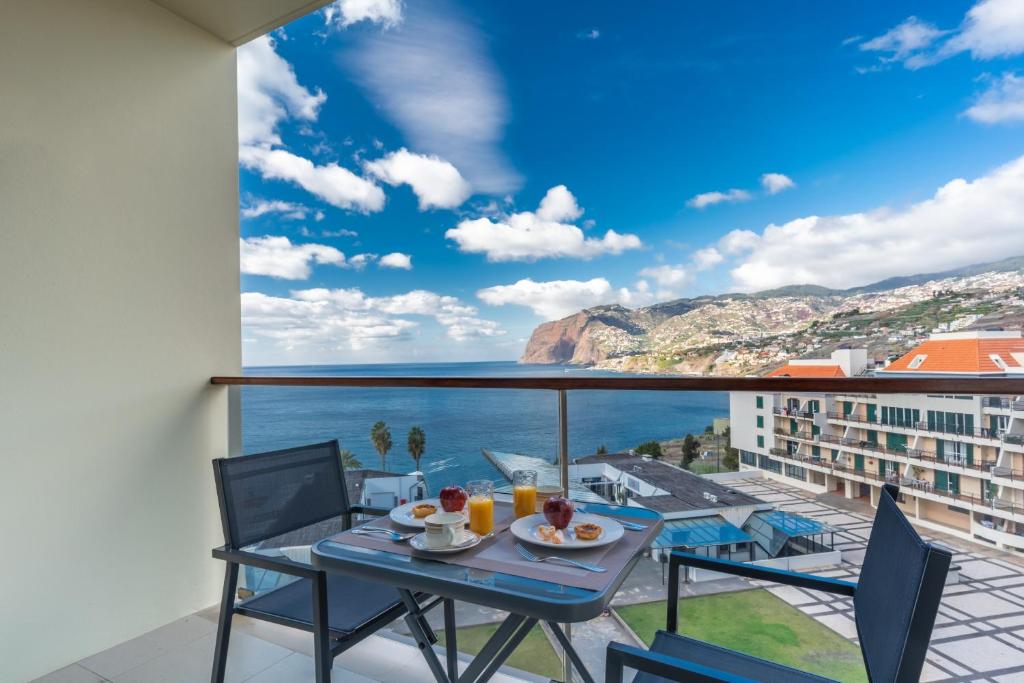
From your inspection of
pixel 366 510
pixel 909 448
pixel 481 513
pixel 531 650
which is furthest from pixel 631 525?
pixel 366 510

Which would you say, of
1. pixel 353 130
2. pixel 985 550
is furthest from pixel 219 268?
pixel 353 130

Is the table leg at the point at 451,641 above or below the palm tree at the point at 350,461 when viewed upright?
below

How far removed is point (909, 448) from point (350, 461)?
2047mm

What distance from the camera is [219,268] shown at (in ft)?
9.89

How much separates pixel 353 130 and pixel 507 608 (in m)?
18.7

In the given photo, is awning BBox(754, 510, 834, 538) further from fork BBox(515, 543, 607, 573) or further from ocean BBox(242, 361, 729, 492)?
fork BBox(515, 543, 607, 573)

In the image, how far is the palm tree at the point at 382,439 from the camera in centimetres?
241

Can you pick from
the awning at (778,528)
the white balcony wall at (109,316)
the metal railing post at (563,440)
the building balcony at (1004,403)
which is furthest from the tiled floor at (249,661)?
the building balcony at (1004,403)

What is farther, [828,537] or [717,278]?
[717,278]

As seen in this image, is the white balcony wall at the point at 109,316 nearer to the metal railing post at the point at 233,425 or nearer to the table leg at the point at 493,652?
the metal railing post at the point at 233,425

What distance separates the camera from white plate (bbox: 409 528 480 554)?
50.9 inches

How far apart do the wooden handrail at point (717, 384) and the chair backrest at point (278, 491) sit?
0.49 metres

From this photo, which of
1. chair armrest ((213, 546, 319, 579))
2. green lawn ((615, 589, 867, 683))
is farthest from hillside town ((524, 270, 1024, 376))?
chair armrest ((213, 546, 319, 579))

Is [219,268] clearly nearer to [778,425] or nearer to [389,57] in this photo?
[778,425]
